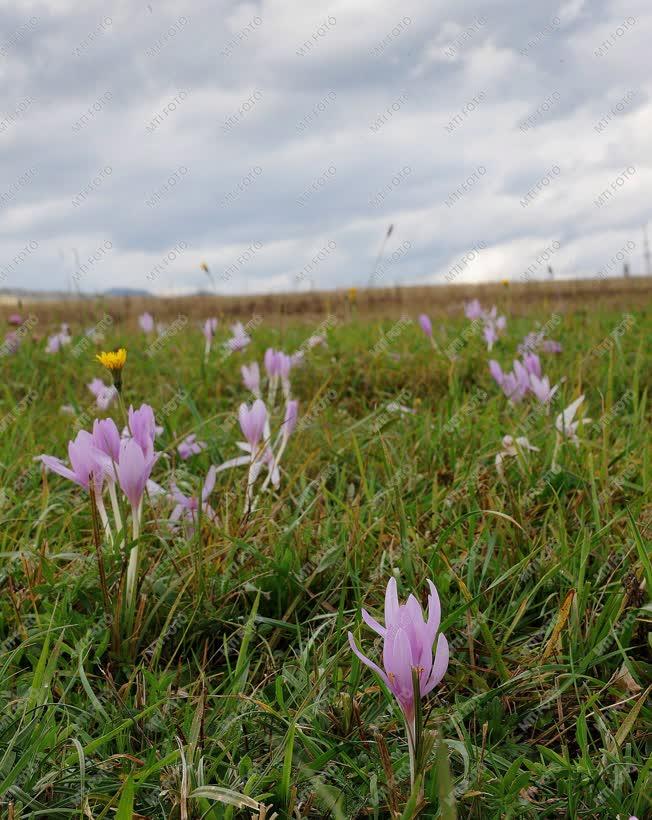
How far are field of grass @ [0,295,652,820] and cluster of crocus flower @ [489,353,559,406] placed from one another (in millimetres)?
154

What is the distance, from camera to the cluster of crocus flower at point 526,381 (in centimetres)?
263

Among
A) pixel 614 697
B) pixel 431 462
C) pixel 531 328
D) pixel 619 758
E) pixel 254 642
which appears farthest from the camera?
pixel 531 328

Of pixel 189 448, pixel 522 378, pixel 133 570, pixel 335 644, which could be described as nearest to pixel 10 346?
pixel 189 448

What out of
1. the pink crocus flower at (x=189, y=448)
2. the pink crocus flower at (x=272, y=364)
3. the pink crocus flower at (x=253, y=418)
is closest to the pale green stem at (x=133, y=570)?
the pink crocus flower at (x=253, y=418)

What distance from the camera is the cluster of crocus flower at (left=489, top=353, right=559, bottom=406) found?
2.63 meters

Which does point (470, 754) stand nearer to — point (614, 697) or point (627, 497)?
point (614, 697)

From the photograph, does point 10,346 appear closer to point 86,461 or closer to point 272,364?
point 272,364

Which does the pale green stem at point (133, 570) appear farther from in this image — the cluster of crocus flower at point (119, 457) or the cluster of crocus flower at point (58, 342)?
the cluster of crocus flower at point (58, 342)

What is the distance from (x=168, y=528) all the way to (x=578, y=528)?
3.99ft

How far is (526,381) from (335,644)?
169 centimetres

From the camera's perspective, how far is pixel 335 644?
1.58 metres

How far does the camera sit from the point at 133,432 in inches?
59.9

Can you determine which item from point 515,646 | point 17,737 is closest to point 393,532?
point 515,646

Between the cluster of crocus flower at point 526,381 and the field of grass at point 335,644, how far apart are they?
6.1 inches
